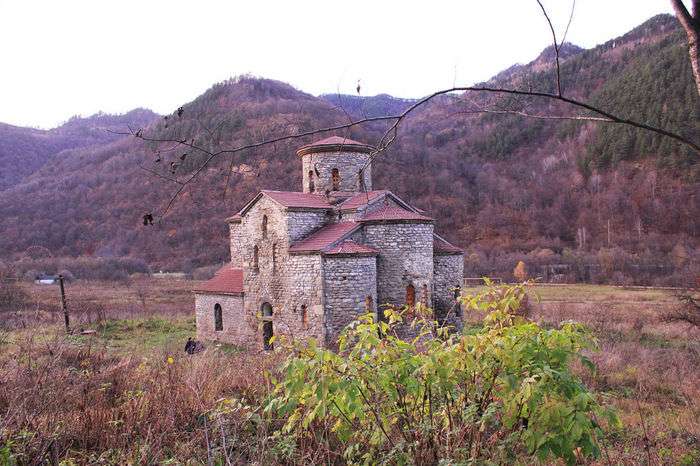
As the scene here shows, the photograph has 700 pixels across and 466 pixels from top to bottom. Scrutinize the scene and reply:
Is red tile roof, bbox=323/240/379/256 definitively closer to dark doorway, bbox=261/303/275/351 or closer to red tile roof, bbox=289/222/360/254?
red tile roof, bbox=289/222/360/254

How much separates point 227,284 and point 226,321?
132 centimetres

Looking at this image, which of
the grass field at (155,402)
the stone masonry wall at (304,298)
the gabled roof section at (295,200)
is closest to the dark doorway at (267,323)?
the stone masonry wall at (304,298)

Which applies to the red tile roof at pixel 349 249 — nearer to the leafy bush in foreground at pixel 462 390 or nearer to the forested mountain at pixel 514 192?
the leafy bush in foreground at pixel 462 390

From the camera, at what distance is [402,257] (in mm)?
13992

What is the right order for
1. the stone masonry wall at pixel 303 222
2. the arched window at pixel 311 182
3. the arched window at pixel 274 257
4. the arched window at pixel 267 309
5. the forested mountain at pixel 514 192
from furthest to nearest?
the forested mountain at pixel 514 192
the arched window at pixel 311 182
the arched window at pixel 267 309
the arched window at pixel 274 257
the stone masonry wall at pixel 303 222

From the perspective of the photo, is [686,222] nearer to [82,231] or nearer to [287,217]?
[287,217]

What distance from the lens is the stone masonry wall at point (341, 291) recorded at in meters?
13.2

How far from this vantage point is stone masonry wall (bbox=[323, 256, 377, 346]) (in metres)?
13.2

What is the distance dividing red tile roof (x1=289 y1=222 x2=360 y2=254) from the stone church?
3 cm

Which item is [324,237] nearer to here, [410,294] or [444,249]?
[410,294]

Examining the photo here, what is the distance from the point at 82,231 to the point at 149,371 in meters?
62.4

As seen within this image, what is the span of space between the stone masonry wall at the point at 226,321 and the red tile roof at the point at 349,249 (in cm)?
465

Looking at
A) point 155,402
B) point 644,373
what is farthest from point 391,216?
point 155,402

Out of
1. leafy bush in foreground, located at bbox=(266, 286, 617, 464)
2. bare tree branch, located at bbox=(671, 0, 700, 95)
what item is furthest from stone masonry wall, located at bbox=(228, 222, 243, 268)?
bare tree branch, located at bbox=(671, 0, 700, 95)
